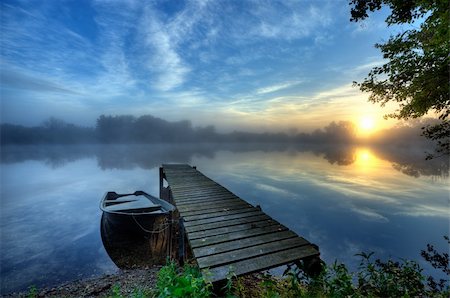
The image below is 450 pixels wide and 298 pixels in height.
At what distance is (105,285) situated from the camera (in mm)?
7652

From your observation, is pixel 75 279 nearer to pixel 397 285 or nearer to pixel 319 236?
pixel 397 285

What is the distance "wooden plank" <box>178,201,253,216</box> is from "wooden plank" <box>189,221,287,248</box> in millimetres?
1633

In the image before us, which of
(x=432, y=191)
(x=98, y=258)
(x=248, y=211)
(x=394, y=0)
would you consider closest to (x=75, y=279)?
(x=98, y=258)

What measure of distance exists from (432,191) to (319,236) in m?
21.4

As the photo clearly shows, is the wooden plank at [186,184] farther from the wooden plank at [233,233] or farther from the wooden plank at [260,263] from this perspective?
the wooden plank at [260,263]

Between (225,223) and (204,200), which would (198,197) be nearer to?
(204,200)

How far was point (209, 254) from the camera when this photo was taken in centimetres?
489

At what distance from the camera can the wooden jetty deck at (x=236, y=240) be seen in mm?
4591

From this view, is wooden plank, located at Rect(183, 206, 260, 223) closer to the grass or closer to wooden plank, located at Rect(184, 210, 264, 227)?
wooden plank, located at Rect(184, 210, 264, 227)

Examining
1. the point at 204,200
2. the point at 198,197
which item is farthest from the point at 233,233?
the point at 198,197

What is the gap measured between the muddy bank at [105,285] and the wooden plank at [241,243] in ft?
10.3

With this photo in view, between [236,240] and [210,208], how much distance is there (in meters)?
2.73

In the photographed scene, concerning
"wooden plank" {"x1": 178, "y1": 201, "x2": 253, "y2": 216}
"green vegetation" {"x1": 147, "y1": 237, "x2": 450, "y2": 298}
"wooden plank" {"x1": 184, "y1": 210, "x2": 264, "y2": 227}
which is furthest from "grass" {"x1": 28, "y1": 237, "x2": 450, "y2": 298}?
"wooden plank" {"x1": 178, "y1": 201, "x2": 253, "y2": 216}

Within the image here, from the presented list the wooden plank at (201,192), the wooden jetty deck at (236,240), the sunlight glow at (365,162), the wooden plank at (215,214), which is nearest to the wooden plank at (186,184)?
the wooden plank at (201,192)
